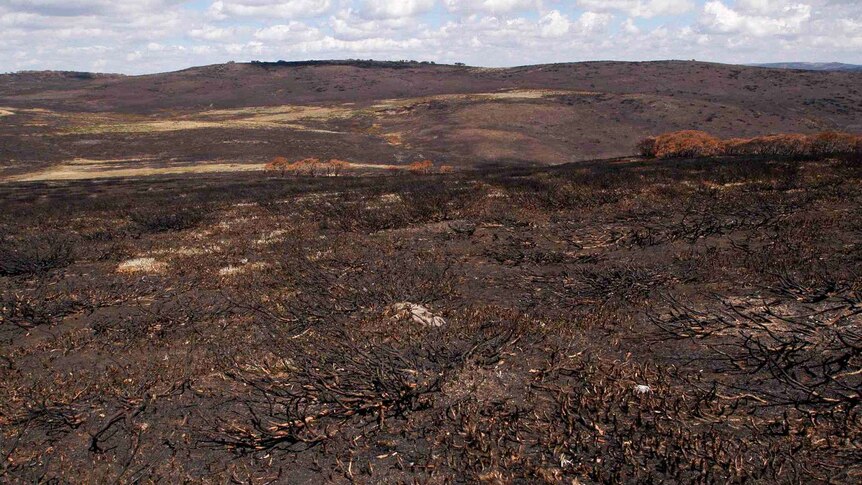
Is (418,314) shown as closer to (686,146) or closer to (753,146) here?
(753,146)

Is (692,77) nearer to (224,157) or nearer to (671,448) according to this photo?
(224,157)

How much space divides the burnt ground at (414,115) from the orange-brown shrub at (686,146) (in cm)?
2136

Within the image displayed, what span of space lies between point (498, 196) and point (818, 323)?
1521cm

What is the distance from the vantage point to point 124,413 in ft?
22.1

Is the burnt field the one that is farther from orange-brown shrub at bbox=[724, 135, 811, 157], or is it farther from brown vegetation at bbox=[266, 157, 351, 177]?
brown vegetation at bbox=[266, 157, 351, 177]

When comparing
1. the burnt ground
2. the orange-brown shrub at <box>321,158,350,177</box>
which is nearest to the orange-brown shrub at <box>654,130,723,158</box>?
the burnt ground

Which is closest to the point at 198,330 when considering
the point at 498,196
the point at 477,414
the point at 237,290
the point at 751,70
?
the point at 237,290

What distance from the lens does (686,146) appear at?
4359 cm

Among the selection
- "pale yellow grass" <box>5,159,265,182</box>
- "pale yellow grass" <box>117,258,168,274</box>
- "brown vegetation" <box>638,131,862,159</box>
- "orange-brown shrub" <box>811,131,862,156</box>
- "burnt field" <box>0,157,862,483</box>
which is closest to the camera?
"burnt field" <box>0,157,862,483</box>

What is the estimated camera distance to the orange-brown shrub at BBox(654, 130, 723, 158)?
134 ft

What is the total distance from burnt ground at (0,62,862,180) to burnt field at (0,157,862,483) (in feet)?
178

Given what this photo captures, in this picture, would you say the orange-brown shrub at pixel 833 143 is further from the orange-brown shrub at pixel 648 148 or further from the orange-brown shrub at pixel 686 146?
the orange-brown shrub at pixel 648 148

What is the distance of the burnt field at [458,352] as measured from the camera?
5.69 m

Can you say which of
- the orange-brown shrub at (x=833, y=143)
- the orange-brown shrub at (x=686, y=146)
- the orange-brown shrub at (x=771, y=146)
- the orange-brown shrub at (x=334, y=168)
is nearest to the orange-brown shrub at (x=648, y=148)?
the orange-brown shrub at (x=686, y=146)
